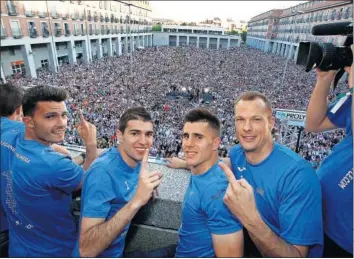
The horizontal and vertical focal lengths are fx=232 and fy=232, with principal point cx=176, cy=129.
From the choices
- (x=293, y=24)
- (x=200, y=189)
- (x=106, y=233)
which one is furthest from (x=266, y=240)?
(x=293, y=24)

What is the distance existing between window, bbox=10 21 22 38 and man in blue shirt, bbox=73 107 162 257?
23918 millimetres

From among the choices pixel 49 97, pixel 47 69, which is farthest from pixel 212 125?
pixel 47 69

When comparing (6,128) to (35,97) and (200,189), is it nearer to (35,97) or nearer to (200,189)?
(35,97)

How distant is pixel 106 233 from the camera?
4.88ft

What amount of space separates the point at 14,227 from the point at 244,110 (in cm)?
209

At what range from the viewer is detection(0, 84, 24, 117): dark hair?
2262 mm

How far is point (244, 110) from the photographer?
1.86m

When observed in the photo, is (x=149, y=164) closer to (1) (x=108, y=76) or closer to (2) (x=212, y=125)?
(2) (x=212, y=125)

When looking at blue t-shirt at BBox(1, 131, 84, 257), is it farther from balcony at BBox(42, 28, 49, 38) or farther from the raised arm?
balcony at BBox(42, 28, 49, 38)

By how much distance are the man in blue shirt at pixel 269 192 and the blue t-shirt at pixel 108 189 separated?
0.81m

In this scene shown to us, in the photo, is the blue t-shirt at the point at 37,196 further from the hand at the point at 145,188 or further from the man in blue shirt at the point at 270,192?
the man in blue shirt at the point at 270,192

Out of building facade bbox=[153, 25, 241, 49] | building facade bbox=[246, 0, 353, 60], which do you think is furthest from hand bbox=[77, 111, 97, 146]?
building facade bbox=[153, 25, 241, 49]

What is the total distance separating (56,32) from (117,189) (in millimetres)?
29464

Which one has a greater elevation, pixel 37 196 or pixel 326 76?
pixel 326 76
